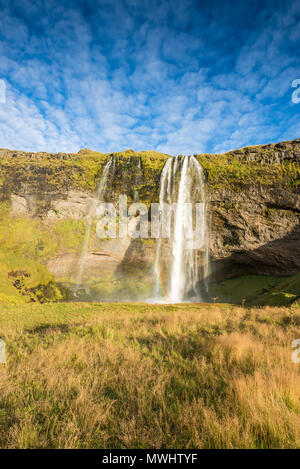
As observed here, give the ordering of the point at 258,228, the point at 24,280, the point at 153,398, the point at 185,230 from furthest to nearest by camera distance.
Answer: the point at 185,230
the point at 258,228
the point at 24,280
the point at 153,398

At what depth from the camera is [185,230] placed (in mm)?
27266

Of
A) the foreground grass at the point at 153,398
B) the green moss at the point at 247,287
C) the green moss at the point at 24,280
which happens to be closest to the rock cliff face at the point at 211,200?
the green moss at the point at 247,287

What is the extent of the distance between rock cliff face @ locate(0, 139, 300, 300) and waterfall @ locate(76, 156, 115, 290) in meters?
0.75

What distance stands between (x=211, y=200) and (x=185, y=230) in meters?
5.32

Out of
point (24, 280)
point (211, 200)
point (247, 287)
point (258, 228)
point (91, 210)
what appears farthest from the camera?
point (91, 210)

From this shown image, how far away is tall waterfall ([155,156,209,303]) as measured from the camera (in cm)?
2725

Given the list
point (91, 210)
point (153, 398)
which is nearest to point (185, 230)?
point (91, 210)

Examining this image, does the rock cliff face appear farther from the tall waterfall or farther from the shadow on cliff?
the tall waterfall

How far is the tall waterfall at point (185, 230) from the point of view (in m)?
27.2

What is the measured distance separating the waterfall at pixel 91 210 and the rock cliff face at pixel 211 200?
746 millimetres

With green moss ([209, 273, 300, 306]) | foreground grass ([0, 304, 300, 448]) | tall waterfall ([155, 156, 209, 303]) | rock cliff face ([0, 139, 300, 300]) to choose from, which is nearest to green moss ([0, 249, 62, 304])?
rock cliff face ([0, 139, 300, 300])

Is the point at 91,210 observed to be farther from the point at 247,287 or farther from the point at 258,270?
the point at 258,270
